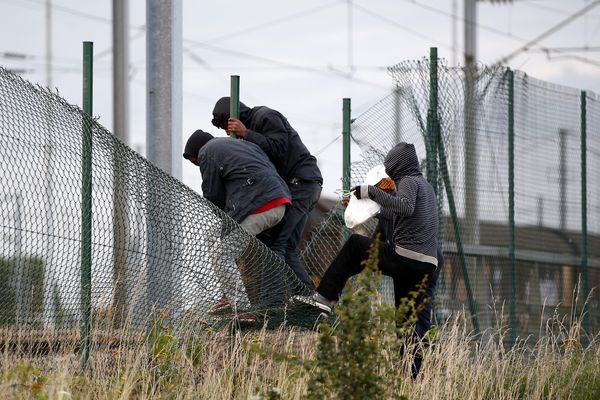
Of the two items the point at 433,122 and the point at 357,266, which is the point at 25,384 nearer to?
the point at 357,266

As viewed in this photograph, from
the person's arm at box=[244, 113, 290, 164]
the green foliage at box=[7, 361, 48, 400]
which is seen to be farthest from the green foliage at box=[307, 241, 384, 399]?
the person's arm at box=[244, 113, 290, 164]

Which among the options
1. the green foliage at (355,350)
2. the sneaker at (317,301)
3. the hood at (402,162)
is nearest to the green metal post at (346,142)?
the hood at (402,162)

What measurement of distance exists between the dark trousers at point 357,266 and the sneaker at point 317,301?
3cm

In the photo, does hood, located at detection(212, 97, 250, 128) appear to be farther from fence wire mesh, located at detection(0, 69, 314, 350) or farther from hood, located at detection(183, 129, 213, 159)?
fence wire mesh, located at detection(0, 69, 314, 350)

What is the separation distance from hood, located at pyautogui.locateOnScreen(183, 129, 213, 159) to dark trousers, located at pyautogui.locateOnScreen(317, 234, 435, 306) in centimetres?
135

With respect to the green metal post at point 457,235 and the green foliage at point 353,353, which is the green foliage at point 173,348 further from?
the green metal post at point 457,235

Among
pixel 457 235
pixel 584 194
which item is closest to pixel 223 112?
pixel 457 235

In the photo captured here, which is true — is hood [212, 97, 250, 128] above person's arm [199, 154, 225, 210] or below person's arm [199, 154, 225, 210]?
above

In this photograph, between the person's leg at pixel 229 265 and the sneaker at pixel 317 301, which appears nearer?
the person's leg at pixel 229 265

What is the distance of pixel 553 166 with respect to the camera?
1185 cm

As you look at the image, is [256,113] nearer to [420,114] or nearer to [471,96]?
[420,114]

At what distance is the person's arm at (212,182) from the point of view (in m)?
8.27

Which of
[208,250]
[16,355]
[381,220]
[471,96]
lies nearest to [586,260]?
[471,96]

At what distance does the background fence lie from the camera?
6.94 meters
